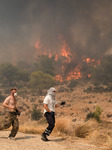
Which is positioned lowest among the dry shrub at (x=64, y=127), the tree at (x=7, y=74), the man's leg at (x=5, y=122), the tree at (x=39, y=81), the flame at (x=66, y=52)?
the dry shrub at (x=64, y=127)

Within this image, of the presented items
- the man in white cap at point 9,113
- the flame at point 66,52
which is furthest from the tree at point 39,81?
the man in white cap at point 9,113

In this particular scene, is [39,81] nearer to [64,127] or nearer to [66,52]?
[64,127]

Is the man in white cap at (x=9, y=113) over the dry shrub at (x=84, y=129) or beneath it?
over

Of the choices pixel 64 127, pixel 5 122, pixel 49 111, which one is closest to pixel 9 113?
pixel 5 122

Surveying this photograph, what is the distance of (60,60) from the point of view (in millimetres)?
78312

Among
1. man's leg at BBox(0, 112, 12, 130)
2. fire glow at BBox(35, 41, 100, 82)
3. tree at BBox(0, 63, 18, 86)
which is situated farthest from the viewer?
fire glow at BBox(35, 41, 100, 82)

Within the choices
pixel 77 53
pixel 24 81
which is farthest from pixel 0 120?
pixel 77 53

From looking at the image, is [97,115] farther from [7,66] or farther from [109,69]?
[7,66]

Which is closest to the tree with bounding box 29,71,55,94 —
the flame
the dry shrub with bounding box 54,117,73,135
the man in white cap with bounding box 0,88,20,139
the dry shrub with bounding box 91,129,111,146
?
the flame

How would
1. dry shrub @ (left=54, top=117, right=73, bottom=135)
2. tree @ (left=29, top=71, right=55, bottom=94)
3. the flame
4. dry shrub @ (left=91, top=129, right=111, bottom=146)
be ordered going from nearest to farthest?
1. dry shrub @ (left=91, top=129, right=111, bottom=146)
2. dry shrub @ (left=54, top=117, right=73, bottom=135)
3. tree @ (left=29, top=71, right=55, bottom=94)
4. the flame

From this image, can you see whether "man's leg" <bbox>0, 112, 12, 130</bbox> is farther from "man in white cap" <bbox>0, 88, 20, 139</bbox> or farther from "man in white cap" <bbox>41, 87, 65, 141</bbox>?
"man in white cap" <bbox>41, 87, 65, 141</bbox>

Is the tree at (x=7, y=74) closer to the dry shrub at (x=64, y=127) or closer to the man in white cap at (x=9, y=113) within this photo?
the dry shrub at (x=64, y=127)

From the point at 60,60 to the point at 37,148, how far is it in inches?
2902

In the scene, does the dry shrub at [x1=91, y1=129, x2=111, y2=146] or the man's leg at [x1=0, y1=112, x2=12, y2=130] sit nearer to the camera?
the man's leg at [x1=0, y1=112, x2=12, y2=130]
